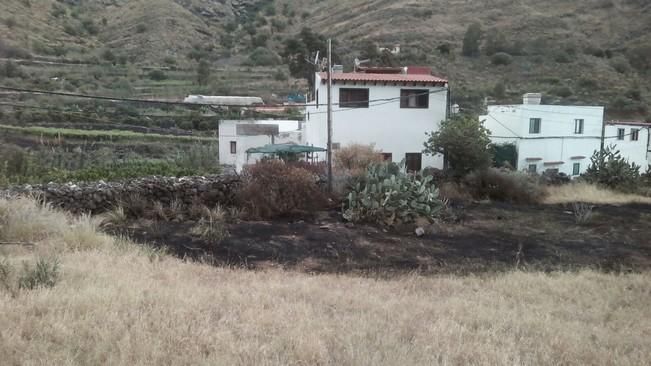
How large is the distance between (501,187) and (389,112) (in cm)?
652

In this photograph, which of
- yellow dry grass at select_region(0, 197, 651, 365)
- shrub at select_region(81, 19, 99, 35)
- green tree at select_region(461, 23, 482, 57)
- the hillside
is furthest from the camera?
shrub at select_region(81, 19, 99, 35)

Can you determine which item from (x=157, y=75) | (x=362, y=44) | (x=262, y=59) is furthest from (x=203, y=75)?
(x=362, y=44)

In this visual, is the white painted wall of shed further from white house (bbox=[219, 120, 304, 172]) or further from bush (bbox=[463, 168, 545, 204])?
white house (bbox=[219, 120, 304, 172])

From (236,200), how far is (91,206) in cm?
406

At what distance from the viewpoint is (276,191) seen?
15359 mm

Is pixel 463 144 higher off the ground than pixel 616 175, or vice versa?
pixel 463 144

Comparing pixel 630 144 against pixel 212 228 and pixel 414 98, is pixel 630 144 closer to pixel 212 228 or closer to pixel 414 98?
pixel 414 98

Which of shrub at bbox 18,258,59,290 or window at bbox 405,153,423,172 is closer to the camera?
shrub at bbox 18,258,59,290

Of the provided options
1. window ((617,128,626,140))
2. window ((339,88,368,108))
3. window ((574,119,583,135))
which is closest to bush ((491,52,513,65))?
window ((617,128,626,140))

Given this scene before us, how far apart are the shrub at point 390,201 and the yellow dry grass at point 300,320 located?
6772 mm

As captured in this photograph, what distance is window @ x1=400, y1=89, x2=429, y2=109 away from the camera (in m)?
25.5

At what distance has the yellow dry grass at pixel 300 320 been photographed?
4.23 meters

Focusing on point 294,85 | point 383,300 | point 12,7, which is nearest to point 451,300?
point 383,300

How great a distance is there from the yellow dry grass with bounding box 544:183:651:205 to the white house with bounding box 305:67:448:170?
18.7 feet
